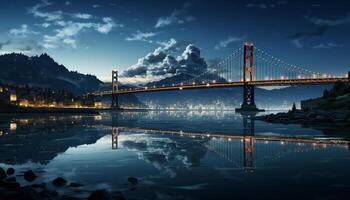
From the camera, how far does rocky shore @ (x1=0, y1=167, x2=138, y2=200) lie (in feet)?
26.6

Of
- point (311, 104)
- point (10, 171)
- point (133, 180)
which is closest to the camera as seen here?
point (133, 180)

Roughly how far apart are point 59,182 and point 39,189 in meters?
0.80

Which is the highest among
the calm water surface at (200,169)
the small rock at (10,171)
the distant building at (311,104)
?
the distant building at (311,104)

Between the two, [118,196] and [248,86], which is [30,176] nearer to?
[118,196]

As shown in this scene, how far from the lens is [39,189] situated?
30.9 ft

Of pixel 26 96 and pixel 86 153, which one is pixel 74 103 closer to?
pixel 26 96

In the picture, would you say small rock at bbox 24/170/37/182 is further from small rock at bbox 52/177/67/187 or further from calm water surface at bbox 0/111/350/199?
small rock at bbox 52/177/67/187

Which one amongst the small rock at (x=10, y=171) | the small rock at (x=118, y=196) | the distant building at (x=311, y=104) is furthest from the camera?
the distant building at (x=311, y=104)

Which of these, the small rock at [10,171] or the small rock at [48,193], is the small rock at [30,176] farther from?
the small rock at [48,193]

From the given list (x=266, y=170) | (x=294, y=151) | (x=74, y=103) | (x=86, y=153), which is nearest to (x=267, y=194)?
(x=266, y=170)

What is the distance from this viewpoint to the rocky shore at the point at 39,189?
812cm

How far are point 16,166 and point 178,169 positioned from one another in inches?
229

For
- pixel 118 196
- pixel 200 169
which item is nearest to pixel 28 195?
pixel 118 196

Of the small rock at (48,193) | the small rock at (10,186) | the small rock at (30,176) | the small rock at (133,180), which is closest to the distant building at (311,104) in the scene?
the small rock at (133,180)
